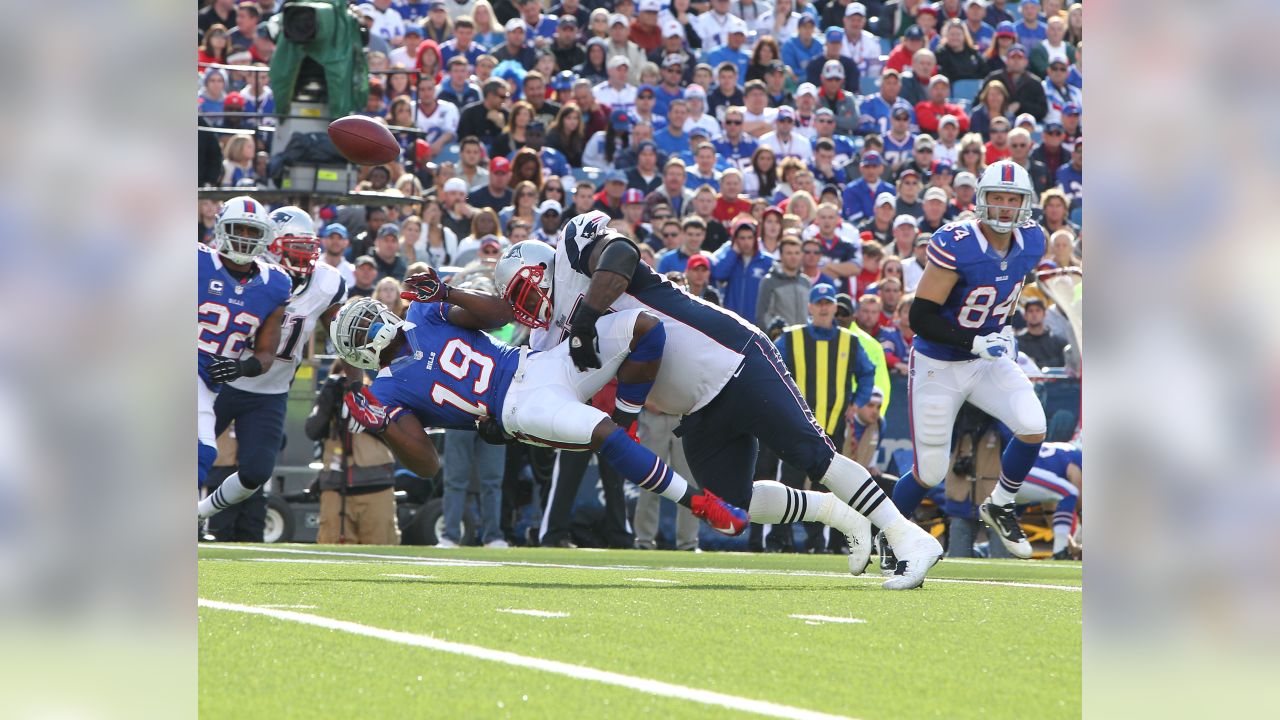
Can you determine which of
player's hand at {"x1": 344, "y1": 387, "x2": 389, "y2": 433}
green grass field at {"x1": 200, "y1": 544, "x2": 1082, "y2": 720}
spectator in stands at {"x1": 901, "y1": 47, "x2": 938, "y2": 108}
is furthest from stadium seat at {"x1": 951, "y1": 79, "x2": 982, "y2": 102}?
player's hand at {"x1": 344, "y1": 387, "x2": 389, "y2": 433}

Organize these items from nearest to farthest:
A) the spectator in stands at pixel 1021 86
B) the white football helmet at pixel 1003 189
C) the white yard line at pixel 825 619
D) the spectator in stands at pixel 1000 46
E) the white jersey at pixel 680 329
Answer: the white yard line at pixel 825 619, the white jersey at pixel 680 329, the white football helmet at pixel 1003 189, the spectator in stands at pixel 1021 86, the spectator in stands at pixel 1000 46

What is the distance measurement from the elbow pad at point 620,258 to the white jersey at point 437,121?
21.8ft

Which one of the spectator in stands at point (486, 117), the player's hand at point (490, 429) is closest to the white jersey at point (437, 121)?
the spectator in stands at point (486, 117)

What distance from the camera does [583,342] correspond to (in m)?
6.21

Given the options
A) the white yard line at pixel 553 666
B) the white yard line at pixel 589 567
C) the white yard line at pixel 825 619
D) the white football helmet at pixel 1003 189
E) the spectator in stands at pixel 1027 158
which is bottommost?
the white yard line at pixel 589 567

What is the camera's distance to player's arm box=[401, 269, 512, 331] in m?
6.52

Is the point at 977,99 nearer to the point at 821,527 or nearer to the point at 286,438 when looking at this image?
the point at 821,527

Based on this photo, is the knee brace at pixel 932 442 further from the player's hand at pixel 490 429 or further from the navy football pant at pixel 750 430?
the player's hand at pixel 490 429

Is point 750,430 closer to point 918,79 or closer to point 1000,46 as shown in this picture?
point 918,79

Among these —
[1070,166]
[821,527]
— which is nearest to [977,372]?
[821,527]

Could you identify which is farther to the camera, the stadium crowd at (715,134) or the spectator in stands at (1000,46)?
the spectator in stands at (1000,46)

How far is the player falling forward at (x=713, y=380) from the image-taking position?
623 centimetres
